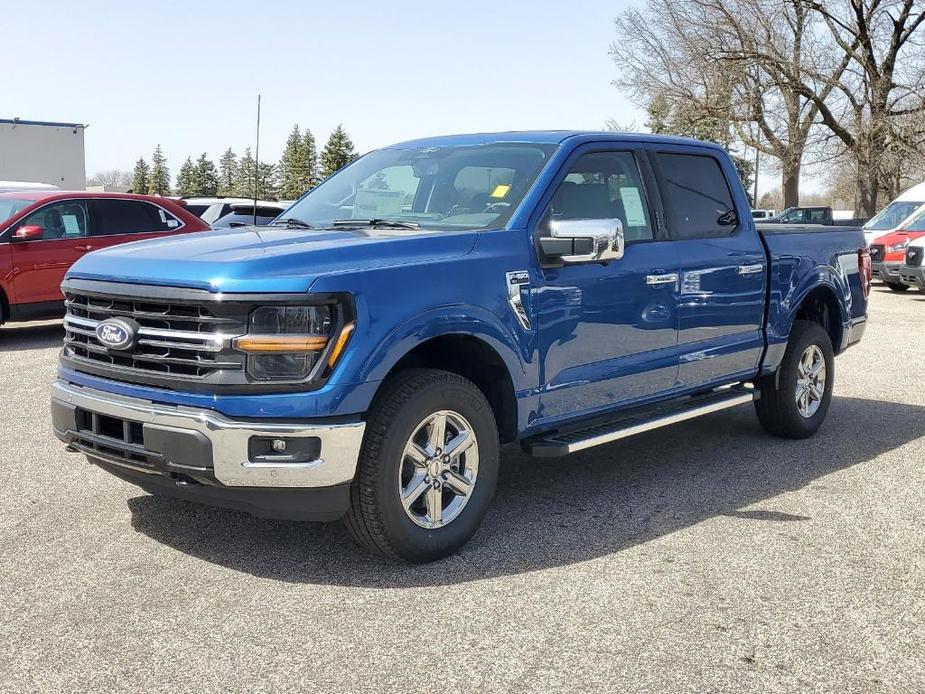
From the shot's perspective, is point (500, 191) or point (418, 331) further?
point (500, 191)

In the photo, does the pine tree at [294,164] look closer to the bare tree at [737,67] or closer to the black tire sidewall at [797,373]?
the bare tree at [737,67]

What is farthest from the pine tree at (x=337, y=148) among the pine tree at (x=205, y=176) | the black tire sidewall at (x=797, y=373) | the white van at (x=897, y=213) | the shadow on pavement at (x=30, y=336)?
the black tire sidewall at (x=797, y=373)

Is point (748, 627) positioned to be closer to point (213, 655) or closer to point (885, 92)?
point (213, 655)

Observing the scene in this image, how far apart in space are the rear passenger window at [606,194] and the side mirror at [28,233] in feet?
28.1

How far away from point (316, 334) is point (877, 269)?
18.2 metres

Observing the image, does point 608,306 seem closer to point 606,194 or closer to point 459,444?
point 606,194

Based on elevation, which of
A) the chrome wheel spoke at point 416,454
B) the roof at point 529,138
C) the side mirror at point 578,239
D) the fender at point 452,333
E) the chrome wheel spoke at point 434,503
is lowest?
the chrome wheel spoke at point 434,503

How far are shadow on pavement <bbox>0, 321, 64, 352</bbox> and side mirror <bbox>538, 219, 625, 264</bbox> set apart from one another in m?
8.41

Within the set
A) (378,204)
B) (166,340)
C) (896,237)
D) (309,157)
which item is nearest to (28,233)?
(378,204)

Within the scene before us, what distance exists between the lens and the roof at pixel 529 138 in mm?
5536

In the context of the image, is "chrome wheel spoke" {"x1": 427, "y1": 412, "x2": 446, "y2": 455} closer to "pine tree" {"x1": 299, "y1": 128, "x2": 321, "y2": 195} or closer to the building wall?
the building wall

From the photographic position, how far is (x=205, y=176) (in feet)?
372

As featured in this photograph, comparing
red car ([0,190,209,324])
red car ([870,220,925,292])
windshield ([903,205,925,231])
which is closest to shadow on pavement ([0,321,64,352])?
red car ([0,190,209,324])

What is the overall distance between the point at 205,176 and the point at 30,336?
104764mm
